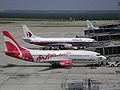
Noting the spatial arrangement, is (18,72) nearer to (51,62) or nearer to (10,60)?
(51,62)

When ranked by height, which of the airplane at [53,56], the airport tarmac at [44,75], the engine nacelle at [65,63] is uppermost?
the airplane at [53,56]

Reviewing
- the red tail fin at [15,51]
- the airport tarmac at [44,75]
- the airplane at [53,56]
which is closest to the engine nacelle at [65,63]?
the airplane at [53,56]

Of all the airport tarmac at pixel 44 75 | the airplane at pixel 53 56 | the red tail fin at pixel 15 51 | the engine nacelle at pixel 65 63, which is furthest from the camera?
the red tail fin at pixel 15 51

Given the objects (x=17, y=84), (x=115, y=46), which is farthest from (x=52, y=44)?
(x=17, y=84)

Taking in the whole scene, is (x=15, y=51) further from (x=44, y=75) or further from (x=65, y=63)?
(x=44, y=75)

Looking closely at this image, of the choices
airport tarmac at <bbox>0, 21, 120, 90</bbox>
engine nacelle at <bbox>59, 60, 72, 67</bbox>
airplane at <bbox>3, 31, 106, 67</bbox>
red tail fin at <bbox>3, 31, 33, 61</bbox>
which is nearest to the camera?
airport tarmac at <bbox>0, 21, 120, 90</bbox>

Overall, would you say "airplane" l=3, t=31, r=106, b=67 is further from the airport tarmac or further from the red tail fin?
the airport tarmac

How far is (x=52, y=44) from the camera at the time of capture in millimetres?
84688

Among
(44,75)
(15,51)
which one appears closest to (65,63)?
(44,75)

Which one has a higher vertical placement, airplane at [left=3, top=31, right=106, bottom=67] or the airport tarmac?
airplane at [left=3, top=31, right=106, bottom=67]

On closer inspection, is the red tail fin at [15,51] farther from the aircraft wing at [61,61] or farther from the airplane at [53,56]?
the aircraft wing at [61,61]

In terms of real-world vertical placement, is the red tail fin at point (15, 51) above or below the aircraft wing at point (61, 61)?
above

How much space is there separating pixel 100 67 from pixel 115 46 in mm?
5496

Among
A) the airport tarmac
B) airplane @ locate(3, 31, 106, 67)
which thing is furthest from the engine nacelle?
the airport tarmac
